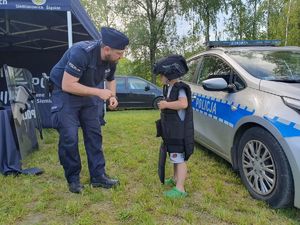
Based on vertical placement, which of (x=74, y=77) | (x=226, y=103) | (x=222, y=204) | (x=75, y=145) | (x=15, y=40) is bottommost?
(x=222, y=204)

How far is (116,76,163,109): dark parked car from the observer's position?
14.5 meters

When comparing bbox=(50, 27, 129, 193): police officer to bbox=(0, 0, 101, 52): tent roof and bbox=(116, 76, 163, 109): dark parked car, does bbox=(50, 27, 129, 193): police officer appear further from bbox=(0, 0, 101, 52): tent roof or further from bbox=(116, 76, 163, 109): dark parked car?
bbox=(116, 76, 163, 109): dark parked car

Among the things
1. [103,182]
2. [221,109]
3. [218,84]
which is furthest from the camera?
[221,109]

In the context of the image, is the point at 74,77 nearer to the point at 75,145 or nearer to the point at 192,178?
the point at 75,145

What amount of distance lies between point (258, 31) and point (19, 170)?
1001 inches

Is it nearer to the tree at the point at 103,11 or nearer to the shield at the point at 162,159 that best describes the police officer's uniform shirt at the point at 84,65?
the shield at the point at 162,159

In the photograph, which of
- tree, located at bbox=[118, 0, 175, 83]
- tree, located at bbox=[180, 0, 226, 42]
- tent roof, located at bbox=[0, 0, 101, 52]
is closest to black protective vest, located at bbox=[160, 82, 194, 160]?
tent roof, located at bbox=[0, 0, 101, 52]

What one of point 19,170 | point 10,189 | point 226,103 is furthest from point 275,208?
point 19,170

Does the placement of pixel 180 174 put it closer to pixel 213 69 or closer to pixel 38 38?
pixel 213 69

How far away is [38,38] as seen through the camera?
7.84 metres

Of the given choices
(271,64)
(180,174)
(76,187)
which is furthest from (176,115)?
(271,64)

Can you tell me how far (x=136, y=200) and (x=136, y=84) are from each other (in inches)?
453

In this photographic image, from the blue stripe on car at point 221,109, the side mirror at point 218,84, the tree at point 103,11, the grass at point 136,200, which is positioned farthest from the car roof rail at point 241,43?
the tree at point 103,11

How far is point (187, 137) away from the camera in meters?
3.38
